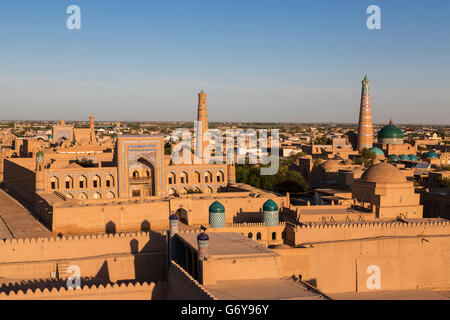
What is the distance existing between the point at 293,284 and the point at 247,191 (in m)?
17.8

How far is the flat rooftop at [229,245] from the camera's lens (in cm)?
1662

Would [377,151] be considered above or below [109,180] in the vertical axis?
above

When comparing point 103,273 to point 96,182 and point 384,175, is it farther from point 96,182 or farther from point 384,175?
point 96,182

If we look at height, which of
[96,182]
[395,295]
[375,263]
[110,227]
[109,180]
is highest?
[109,180]

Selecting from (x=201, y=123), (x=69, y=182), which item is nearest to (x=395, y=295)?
(x=69, y=182)

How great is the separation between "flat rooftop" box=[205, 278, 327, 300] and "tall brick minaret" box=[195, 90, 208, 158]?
27.0 metres

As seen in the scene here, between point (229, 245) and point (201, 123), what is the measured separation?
1035 inches

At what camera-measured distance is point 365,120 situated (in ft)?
199

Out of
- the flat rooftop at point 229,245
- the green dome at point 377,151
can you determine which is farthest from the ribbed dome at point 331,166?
the flat rooftop at point 229,245

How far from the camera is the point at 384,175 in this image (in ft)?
91.2

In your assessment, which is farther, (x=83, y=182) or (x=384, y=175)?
(x=83, y=182)

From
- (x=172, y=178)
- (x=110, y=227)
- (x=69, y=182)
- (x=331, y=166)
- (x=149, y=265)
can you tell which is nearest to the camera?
(x=149, y=265)

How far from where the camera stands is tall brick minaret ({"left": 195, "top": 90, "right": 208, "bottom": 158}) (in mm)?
42531

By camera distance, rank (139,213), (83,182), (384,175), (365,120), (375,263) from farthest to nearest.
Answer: (365,120) → (83,182) → (384,175) → (139,213) → (375,263)
